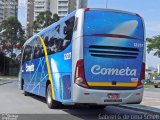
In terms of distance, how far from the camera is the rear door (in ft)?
42.9

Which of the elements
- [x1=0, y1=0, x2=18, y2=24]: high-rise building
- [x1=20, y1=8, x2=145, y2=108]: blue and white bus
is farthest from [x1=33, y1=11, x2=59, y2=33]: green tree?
[x1=20, y1=8, x2=145, y2=108]: blue and white bus

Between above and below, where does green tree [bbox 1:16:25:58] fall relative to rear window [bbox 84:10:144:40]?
below

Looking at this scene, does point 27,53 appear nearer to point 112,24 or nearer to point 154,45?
point 112,24

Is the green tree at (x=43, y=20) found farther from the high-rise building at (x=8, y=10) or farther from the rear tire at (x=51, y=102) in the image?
the rear tire at (x=51, y=102)

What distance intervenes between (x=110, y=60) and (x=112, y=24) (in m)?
1.17

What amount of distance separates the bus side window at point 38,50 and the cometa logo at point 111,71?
5186mm

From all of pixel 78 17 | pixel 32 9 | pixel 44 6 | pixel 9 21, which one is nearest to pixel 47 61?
pixel 78 17

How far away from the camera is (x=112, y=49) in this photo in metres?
13.4

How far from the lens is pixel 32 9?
411 ft

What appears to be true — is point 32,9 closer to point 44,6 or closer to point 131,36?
point 44,6

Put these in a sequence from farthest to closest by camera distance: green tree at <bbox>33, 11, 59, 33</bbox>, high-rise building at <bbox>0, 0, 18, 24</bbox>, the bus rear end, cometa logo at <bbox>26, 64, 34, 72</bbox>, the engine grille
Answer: green tree at <bbox>33, 11, 59, 33</bbox> < high-rise building at <bbox>0, 0, 18, 24</bbox> < cometa logo at <bbox>26, 64, 34, 72</bbox> < the engine grille < the bus rear end

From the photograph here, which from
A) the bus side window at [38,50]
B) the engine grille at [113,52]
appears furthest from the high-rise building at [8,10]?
the engine grille at [113,52]

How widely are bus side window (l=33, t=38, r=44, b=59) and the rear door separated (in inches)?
199

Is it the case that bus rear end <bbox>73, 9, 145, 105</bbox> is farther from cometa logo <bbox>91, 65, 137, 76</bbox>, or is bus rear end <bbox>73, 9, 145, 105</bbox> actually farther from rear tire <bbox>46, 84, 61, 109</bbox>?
rear tire <bbox>46, 84, 61, 109</bbox>
